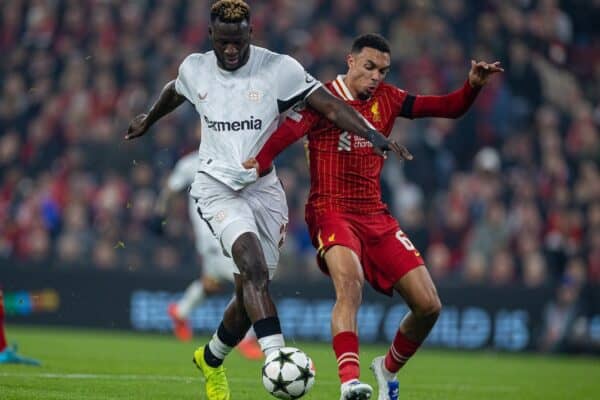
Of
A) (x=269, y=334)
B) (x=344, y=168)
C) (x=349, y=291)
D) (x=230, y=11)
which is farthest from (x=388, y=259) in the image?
(x=230, y=11)

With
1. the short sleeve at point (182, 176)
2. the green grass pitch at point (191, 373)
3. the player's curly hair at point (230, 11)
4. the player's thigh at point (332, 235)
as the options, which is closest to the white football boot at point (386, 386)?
the green grass pitch at point (191, 373)

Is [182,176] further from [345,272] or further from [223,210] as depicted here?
[345,272]

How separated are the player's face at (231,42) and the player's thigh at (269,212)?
846 mm

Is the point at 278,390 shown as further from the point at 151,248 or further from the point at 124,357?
the point at 151,248

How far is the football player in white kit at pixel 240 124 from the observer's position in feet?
28.5

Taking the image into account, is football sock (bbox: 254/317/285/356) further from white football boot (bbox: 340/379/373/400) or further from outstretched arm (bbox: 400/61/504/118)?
outstretched arm (bbox: 400/61/504/118)

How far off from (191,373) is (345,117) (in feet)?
12.9

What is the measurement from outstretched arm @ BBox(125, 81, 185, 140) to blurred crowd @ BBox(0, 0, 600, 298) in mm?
9112

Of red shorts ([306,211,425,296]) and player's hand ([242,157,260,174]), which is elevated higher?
player's hand ([242,157,260,174])

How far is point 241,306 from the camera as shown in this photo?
9.16m

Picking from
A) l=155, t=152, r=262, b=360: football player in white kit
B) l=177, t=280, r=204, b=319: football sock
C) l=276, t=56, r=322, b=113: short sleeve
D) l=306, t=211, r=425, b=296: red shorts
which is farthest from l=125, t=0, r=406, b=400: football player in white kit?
l=177, t=280, r=204, b=319: football sock

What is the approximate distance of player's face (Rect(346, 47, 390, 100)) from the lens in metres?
9.38

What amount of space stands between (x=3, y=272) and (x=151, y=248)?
2.19 m

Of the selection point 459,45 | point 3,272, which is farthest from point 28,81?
point 459,45
